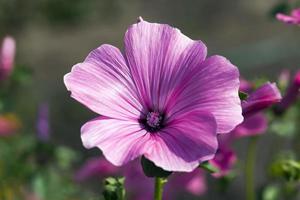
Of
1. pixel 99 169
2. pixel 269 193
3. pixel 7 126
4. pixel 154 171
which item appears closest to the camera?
pixel 154 171

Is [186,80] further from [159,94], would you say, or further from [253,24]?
[253,24]

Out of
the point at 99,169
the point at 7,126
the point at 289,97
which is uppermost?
the point at 289,97

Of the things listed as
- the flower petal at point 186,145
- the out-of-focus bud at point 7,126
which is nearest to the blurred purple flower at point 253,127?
the flower petal at point 186,145

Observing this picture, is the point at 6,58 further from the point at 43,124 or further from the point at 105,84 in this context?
the point at 105,84

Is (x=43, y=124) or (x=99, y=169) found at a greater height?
(x=43, y=124)

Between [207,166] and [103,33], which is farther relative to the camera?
[103,33]

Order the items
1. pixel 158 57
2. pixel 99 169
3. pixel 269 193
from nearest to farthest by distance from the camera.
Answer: pixel 158 57
pixel 269 193
pixel 99 169

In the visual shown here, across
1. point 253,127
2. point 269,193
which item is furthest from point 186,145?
point 269,193
